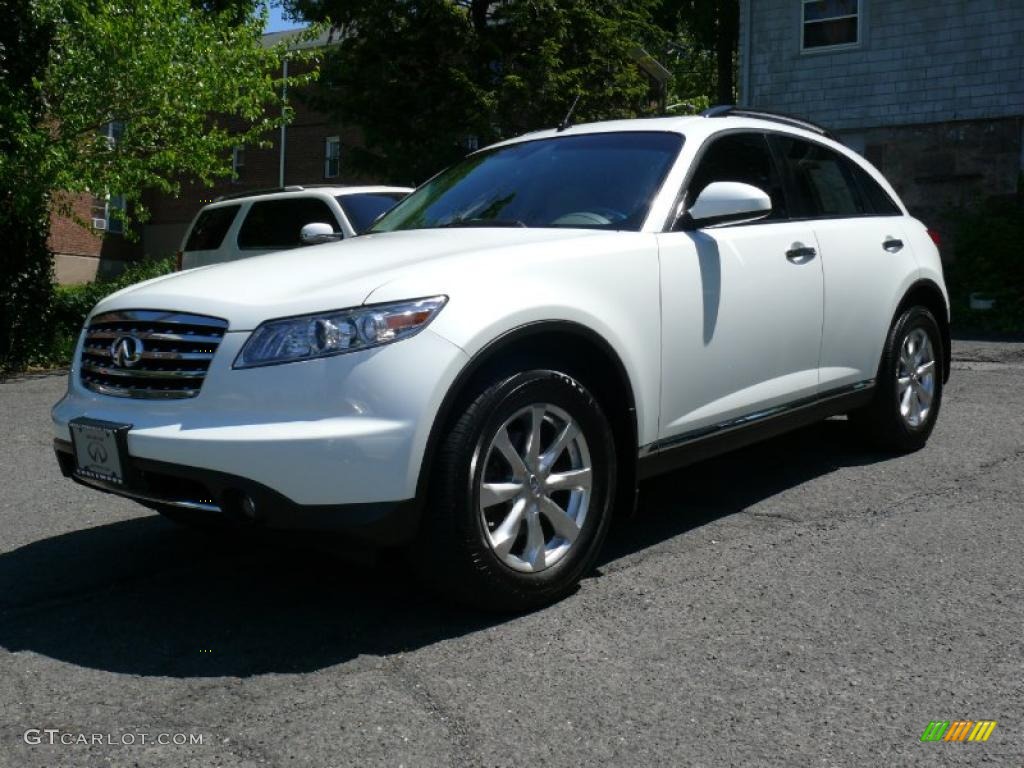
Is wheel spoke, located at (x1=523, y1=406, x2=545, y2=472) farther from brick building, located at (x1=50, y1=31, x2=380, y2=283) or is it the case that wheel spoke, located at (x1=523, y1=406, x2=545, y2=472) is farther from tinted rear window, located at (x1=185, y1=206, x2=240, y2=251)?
brick building, located at (x1=50, y1=31, x2=380, y2=283)

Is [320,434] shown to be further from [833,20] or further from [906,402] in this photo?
[833,20]

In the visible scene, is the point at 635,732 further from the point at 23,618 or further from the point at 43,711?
the point at 23,618

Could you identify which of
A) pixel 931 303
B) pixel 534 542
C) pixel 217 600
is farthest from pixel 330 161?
pixel 534 542

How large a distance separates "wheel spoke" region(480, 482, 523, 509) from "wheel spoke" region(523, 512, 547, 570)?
4.7 inches

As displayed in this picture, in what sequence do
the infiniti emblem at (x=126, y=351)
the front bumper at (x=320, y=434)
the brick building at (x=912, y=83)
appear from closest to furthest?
1. the front bumper at (x=320, y=434)
2. the infiniti emblem at (x=126, y=351)
3. the brick building at (x=912, y=83)

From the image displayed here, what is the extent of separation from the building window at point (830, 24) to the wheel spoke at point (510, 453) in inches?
700

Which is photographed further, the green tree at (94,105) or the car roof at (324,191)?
the green tree at (94,105)

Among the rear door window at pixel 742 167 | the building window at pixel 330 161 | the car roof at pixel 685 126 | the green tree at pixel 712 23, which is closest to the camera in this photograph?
the rear door window at pixel 742 167

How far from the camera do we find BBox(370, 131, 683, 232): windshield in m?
4.59

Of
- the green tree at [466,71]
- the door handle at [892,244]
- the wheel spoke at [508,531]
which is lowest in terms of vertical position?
the wheel spoke at [508,531]

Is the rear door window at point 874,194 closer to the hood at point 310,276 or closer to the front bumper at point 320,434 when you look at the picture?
the hood at point 310,276

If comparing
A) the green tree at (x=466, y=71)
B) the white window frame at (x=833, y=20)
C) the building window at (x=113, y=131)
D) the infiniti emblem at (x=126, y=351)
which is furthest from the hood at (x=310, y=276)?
the white window frame at (x=833, y=20)

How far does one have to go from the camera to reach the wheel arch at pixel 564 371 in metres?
3.55

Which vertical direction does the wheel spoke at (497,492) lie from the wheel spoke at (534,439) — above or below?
below
